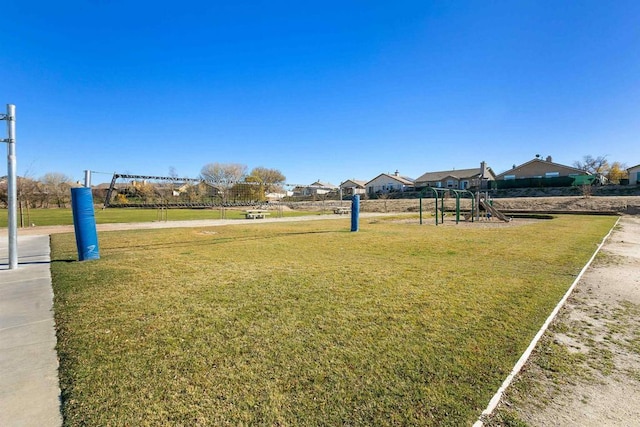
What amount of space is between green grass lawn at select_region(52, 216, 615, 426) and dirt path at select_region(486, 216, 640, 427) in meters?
0.20

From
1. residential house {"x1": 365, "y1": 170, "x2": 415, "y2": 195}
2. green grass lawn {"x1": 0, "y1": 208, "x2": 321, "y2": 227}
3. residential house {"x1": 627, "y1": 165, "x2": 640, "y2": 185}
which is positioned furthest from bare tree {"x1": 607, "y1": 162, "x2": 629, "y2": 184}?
green grass lawn {"x1": 0, "y1": 208, "x2": 321, "y2": 227}

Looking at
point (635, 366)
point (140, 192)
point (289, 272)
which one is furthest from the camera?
point (140, 192)

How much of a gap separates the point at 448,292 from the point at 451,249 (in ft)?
16.0

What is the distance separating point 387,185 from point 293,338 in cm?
7263

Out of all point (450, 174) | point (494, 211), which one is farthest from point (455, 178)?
point (494, 211)

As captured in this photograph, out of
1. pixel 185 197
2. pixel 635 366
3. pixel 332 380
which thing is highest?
pixel 185 197

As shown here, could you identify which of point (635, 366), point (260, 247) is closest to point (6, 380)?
point (635, 366)

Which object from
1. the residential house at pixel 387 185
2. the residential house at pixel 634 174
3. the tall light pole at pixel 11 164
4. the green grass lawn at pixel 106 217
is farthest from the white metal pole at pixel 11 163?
the residential house at pixel 634 174

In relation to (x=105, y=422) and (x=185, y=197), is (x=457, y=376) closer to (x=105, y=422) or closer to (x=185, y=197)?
(x=105, y=422)

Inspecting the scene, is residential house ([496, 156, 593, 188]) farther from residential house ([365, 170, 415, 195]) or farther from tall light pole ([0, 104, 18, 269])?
tall light pole ([0, 104, 18, 269])

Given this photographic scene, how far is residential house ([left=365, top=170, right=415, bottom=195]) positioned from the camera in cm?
7038

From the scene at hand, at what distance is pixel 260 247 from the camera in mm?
9828

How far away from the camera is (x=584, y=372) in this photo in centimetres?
281

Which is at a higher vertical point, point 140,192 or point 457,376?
point 140,192
